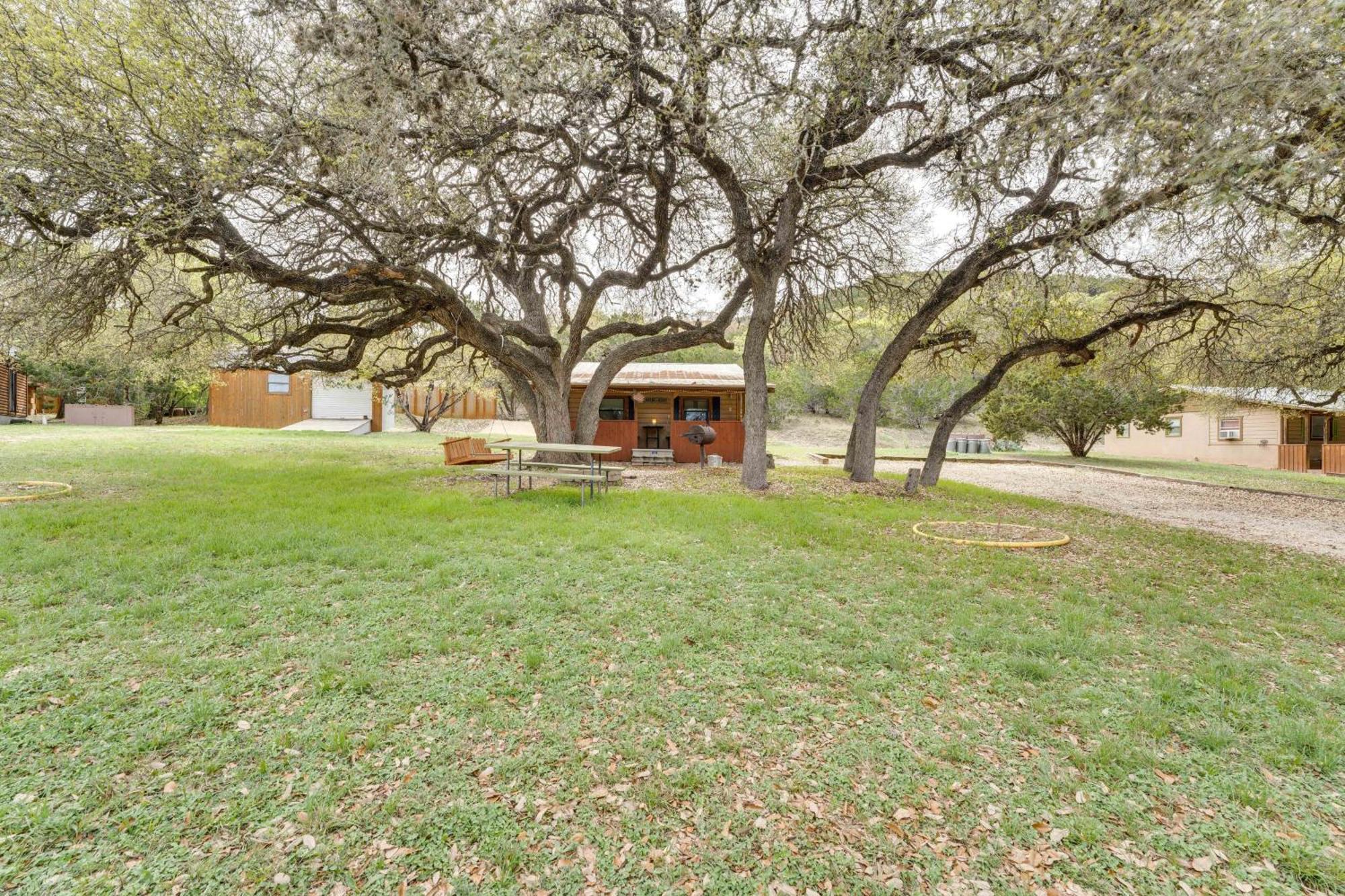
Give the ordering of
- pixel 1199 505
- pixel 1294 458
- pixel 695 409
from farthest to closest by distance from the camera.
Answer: pixel 1294 458 → pixel 695 409 → pixel 1199 505

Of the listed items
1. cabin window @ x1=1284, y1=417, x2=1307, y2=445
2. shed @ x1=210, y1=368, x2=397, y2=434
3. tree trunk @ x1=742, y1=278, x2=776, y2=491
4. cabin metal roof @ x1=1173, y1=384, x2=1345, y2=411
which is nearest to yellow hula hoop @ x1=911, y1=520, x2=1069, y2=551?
tree trunk @ x1=742, y1=278, x2=776, y2=491

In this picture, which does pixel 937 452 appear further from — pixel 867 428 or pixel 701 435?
pixel 701 435

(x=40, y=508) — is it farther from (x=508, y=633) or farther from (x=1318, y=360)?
(x=1318, y=360)

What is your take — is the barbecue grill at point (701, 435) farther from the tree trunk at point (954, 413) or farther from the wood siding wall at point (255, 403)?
the wood siding wall at point (255, 403)

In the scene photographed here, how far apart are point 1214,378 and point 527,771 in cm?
1643

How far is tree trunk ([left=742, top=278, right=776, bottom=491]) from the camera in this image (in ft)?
34.5

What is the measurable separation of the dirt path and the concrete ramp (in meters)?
23.9

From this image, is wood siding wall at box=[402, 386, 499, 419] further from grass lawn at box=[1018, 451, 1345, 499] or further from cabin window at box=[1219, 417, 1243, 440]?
cabin window at box=[1219, 417, 1243, 440]

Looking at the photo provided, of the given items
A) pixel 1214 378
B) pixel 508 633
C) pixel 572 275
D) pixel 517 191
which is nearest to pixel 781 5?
pixel 517 191

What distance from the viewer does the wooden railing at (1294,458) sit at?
1995cm

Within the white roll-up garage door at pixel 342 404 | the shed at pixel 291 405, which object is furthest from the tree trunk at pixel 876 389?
the white roll-up garage door at pixel 342 404

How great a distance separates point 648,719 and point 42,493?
1000cm

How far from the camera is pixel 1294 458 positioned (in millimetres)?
20219

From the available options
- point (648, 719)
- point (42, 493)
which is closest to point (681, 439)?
point (42, 493)
